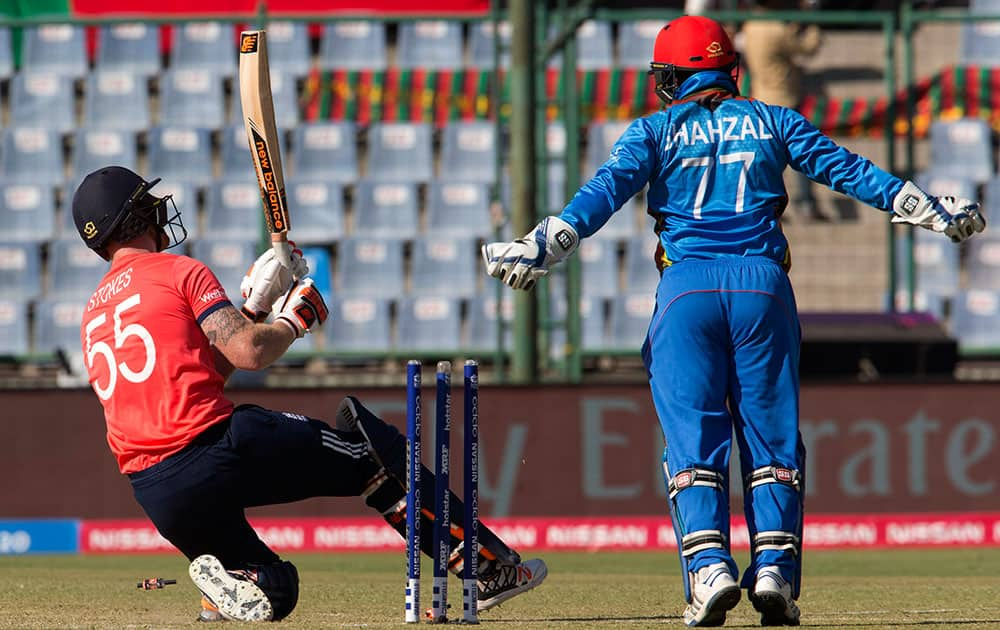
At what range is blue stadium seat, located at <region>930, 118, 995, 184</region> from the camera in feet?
51.8

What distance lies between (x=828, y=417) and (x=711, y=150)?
6.81m

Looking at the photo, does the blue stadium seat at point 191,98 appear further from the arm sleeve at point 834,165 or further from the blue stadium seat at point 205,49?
the arm sleeve at point 834,165

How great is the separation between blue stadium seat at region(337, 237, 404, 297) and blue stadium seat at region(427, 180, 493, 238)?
464 millimetres

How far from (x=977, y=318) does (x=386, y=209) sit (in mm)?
5385

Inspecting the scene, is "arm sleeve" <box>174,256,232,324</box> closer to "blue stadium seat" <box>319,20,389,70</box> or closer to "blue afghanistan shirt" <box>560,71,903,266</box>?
"blue afghanistan shirt" <box>560,71,903,266</box>

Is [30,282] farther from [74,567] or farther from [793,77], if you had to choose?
[793,77]

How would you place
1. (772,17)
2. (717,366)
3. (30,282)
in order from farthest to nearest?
(30,282) < (772,17) < (717,366)

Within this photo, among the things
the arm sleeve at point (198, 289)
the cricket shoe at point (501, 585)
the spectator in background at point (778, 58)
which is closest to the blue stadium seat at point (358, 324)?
the spectator in background at point (778, 58)

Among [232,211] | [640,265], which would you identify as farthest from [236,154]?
[640,265]

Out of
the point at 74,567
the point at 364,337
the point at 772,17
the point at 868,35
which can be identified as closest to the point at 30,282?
the point at 364,337

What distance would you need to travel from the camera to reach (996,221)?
50.3 ft

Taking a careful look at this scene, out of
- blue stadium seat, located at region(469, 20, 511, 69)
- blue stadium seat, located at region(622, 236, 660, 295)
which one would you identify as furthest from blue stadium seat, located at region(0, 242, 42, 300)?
blue stadium seat, located at region(622, 236, 660, 295)

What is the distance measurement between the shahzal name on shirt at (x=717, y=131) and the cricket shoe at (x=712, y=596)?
53.0 inches

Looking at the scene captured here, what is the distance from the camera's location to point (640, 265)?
49.4 ft
